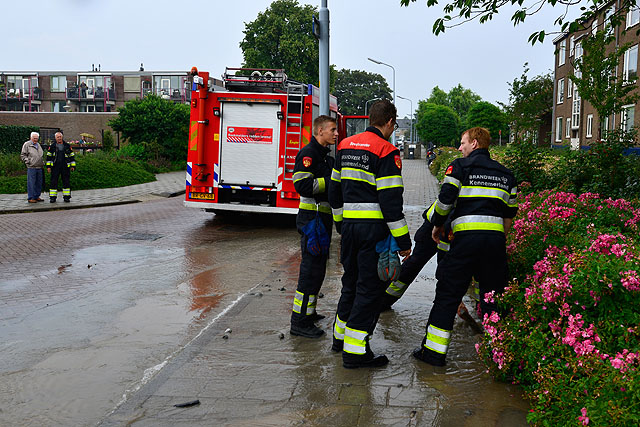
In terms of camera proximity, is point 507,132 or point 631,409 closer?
point 631,409

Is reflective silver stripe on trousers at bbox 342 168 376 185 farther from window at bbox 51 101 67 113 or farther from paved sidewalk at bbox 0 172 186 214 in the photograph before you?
window at bbox 51 101 67 113

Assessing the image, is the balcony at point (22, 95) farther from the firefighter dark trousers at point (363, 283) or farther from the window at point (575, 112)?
the firefighter dark trousers at point (363, 283)

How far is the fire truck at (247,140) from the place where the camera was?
1172 centimetres

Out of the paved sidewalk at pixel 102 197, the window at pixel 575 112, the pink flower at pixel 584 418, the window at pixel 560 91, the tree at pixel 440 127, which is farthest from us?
the tree at pixel 440 127

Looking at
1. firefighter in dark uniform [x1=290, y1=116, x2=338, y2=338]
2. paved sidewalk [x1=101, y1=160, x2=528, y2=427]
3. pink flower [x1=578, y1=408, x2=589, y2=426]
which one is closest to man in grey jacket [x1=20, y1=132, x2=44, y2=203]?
paved sidewalk [x1=101, y1=160, x2=528, y2=427]

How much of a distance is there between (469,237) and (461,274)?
281mm

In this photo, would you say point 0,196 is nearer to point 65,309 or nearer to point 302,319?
point 65,309

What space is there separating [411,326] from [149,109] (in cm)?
2685

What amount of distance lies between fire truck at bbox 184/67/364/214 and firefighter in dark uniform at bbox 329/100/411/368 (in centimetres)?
707

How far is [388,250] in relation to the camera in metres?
Answer: 4.46

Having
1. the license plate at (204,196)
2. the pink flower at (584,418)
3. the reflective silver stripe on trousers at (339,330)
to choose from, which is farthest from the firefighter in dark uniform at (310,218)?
the license plate at (204,196)

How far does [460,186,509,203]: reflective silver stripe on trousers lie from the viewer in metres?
4.52

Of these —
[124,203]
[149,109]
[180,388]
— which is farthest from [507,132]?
[180,388]

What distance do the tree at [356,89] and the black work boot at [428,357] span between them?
87.4m
